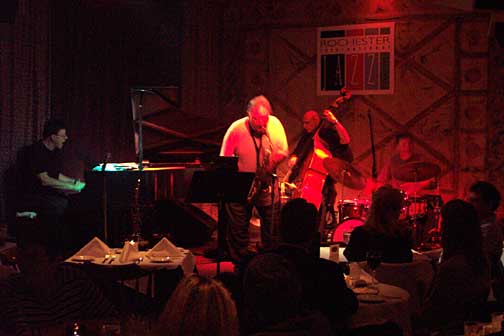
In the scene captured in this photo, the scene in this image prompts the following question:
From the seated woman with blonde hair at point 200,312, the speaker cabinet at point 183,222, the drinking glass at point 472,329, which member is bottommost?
the speaker cabinet at point 183,222

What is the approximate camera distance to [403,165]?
8719 millimetres

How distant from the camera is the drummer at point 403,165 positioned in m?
8.74

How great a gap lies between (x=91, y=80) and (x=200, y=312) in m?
7.79

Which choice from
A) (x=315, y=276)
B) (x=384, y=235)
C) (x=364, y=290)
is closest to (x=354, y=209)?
(x=384, y=235)

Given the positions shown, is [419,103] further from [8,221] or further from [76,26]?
[8,221]

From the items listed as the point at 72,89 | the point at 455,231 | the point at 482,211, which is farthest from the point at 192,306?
the point at 72,89

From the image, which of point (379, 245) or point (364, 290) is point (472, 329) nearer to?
point (364, 290)

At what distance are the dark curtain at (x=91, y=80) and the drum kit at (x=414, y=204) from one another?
9.79 feet

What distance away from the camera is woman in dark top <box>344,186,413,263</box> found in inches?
183

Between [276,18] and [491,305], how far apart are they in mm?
7157

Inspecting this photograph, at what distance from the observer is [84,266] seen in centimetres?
448

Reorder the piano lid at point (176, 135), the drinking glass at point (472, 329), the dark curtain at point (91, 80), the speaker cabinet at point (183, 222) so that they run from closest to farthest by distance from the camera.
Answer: the drinking glass at point (472, 329)
the piano lid at point (176, 135)
the speaker cabinet at point (183, 222)
the dark curtain at point (91, 80)

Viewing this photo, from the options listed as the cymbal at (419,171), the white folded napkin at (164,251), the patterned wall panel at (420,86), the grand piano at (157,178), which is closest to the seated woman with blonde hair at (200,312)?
the white folded napkin at (164,251)

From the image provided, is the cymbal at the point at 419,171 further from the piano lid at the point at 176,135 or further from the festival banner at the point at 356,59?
the piano lid at the point at 176,135
